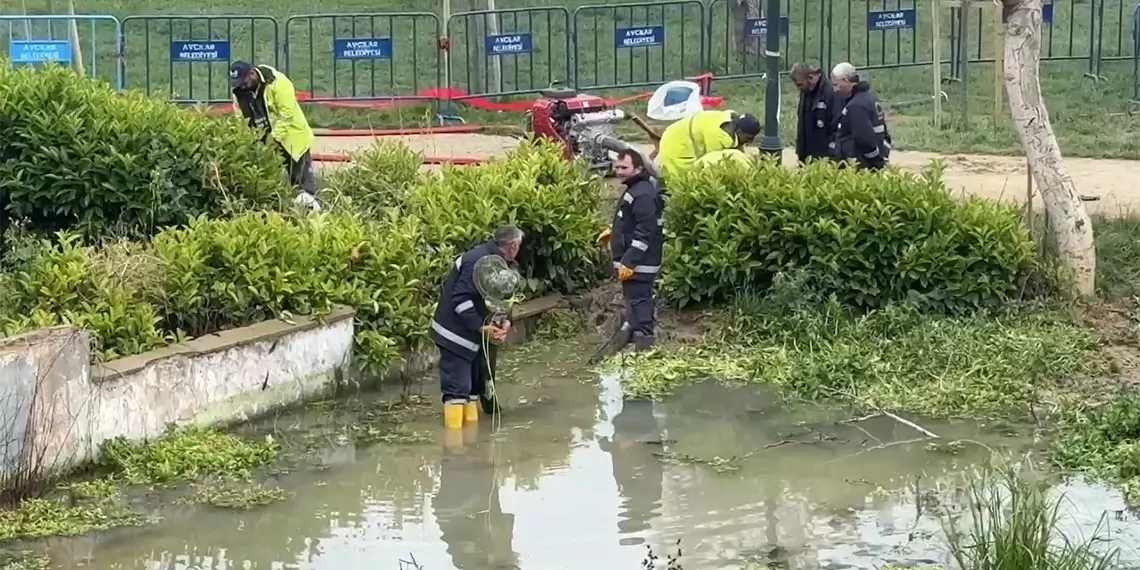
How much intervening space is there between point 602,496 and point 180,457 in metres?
2.33

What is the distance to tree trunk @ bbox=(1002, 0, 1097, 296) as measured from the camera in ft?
40.3

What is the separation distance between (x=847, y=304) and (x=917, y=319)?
1.76 ft

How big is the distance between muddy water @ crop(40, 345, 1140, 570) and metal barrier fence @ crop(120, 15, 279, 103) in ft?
28.0

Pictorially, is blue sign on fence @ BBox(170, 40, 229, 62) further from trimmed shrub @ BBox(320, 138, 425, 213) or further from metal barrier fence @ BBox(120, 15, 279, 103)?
trimmed shrub @ BBox(320, 138, 425, 213)

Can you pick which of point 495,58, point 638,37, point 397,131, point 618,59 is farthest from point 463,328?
point 618,59

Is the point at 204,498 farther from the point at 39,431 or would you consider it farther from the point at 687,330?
the point at 687,330

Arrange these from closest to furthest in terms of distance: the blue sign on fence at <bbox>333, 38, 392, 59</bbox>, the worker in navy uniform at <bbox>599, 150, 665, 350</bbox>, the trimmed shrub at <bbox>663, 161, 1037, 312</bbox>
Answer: the worker in navy uniform at <bbox>599, 150, 665, 350</bbox> → the trimmed shrub at <bbox>663, 161, 1037, 312</bbox> → the blue sign on fence at <bbox>333, 38, 392, 59</bbox>

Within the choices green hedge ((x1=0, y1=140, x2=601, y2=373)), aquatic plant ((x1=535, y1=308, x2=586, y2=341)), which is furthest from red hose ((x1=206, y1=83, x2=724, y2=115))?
aquatic plant ((x1=535, y1=308, x2=586, y2=341))

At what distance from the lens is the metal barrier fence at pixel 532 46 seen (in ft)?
66.2

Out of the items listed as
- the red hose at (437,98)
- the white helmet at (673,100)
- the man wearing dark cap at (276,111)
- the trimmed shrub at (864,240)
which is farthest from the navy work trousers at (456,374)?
the red hose at (437,98)

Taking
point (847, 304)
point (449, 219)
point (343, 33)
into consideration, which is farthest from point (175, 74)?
point (847, 304)

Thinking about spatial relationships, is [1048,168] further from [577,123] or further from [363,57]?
[363,57]

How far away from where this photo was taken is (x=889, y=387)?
10.8 m

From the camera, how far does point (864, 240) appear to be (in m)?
12.0
